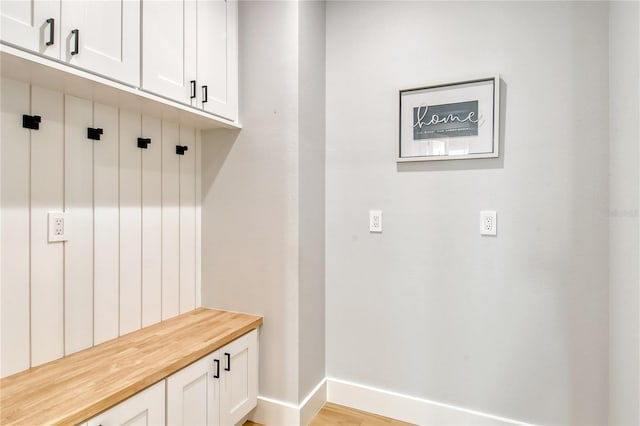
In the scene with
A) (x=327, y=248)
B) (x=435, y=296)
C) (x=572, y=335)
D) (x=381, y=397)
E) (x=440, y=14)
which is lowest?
(x=381, y=397)

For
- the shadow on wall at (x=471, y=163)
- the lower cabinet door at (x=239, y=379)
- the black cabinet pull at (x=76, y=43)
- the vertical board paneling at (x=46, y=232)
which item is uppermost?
the black cabinet pull at (x=76, y=43)

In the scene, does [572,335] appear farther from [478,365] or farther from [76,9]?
[76,9]

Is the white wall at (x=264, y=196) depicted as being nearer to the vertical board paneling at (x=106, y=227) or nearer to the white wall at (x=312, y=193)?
the white wall at (x=312, y=193)

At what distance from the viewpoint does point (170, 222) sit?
6.20 ft

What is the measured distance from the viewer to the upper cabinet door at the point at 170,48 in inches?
56.9

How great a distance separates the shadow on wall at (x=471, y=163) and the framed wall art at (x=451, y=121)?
0.11 ft

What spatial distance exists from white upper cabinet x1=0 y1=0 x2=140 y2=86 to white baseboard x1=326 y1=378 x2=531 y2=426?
78.4 inches

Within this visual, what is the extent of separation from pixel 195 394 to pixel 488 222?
63.6 inches

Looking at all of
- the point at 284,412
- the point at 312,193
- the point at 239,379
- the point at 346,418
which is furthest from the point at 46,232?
the point at 346,418

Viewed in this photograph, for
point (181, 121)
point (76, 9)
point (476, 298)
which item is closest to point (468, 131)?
point (476, 298)

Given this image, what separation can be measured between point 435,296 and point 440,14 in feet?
5.08

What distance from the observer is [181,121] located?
1857 mm

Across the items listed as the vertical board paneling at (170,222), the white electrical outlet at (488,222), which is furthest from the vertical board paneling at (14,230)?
the white electrical outlet at (488,222)

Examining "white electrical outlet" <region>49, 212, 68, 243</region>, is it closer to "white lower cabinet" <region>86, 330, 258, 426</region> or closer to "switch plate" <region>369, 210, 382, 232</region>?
"white lower cabinet" <region>86, 330, 258, 426</region>
